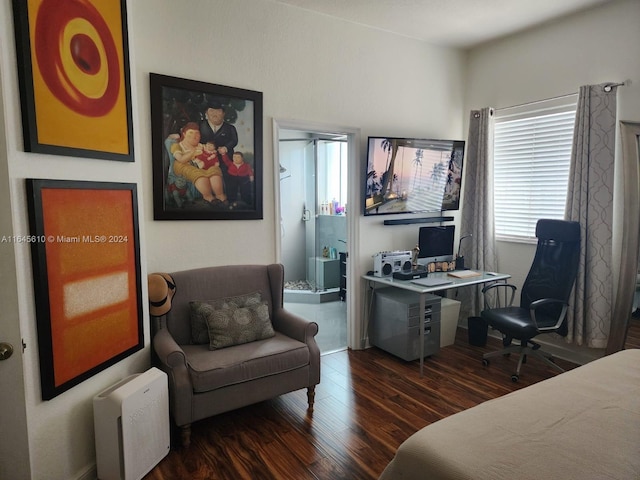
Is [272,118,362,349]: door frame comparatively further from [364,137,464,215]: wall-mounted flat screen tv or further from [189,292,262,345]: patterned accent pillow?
[189,292,262,345]: patterned accent pillow

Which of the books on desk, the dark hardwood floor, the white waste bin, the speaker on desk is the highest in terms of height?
the speaker on desk

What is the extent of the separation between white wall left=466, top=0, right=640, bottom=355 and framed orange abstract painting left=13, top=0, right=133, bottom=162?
11.6 ft

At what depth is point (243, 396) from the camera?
2555mm

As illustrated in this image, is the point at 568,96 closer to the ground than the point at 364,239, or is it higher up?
higher up

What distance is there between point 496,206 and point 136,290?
3589 millimetres

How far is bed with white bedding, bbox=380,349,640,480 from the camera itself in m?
1.23

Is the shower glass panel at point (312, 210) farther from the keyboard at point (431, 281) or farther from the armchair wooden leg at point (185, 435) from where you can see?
the armchair wooden leg at point (185, 435)

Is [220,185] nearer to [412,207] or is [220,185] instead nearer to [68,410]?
[68,410]

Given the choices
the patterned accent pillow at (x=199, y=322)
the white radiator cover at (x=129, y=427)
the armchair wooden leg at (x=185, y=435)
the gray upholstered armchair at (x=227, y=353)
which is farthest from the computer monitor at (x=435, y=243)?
the white radiator cover at (x=129, y=427)

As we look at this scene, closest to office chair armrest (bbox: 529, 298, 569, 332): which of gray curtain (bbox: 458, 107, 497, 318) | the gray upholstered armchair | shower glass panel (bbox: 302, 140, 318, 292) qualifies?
gray curtain (bbox: 458, 107, 497, 318)

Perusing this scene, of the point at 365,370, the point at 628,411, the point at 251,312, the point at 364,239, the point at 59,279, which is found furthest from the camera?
the point at 364,239

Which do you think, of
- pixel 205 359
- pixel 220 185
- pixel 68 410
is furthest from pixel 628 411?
pixel 220 185

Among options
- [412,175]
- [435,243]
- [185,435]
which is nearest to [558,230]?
[435,243]

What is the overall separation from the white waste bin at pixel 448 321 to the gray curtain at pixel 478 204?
40cm
